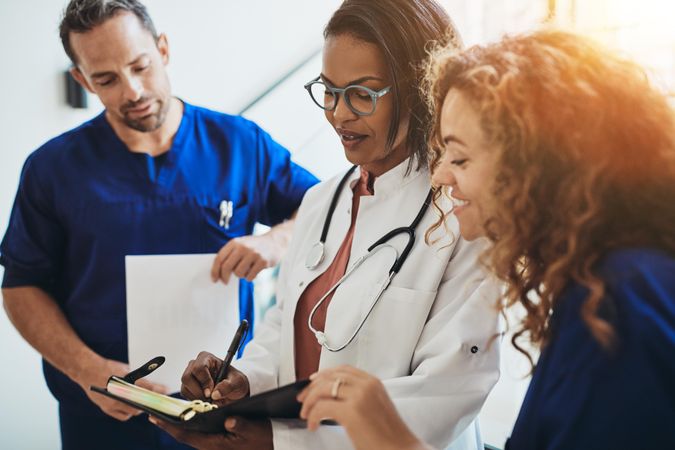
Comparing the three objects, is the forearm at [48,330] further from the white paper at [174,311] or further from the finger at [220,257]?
the finger at [220,257]

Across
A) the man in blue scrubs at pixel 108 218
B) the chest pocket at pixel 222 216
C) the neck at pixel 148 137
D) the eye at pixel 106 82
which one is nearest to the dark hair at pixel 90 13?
the man in blue scrubs at pixel 108 218

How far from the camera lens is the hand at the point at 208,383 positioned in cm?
121

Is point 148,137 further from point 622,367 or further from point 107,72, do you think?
point 622,367

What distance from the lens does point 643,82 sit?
799mm

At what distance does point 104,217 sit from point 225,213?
28 cm

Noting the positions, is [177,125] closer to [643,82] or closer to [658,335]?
[643,82]

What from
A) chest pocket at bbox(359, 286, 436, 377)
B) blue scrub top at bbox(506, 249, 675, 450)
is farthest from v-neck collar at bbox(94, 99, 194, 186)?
blue scrub top at bbox(506, 249, 675, 450)

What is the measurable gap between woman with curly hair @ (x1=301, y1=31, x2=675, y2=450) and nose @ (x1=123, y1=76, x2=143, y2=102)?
2.89ft

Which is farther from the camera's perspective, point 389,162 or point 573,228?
point 389,162

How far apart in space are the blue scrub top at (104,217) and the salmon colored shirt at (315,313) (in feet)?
1.31

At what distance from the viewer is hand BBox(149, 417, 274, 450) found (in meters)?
1.07

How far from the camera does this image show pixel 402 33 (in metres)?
1.14

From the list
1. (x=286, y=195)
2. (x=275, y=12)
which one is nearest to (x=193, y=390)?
(x=286, y=195)

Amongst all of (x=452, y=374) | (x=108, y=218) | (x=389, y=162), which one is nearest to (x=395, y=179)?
(x=389, y=162)
